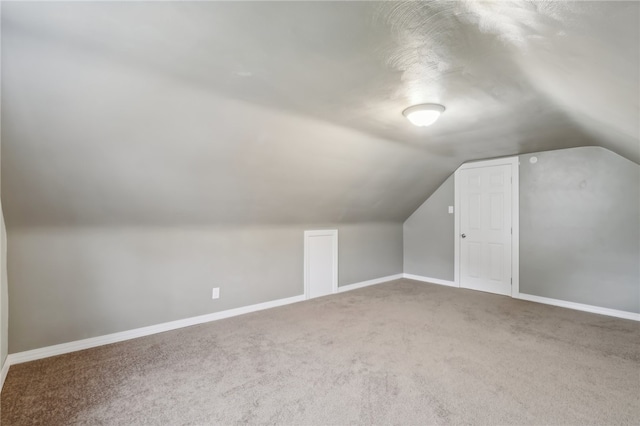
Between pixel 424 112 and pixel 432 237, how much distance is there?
350 cm

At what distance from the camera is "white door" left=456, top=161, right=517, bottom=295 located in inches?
184

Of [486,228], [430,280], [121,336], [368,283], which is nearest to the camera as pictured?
[121,336]

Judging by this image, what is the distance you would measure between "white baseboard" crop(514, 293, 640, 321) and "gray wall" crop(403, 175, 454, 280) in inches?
46.1

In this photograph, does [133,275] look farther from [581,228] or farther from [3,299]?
[581,228]

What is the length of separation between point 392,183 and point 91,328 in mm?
3909

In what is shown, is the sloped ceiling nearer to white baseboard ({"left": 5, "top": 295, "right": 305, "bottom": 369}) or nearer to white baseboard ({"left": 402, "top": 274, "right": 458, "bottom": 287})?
white baseboard ({"left": 5, "top": 295, "right": 305, "bottom": 369})

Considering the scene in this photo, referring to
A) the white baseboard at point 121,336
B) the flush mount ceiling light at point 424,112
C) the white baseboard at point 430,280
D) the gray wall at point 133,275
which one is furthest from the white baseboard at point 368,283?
the flush mount ceiling light at point 424,112

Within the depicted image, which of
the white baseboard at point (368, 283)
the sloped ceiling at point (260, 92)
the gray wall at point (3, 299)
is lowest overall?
the white baseboard at point (368, 283)

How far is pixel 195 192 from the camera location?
307cm

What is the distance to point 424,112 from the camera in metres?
2.53

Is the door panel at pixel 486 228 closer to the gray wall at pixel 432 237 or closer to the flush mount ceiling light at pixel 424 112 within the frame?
the gray wall at pixel 432 237

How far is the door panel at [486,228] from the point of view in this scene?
15.4ft

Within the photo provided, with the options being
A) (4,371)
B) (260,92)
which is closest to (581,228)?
(260,92)

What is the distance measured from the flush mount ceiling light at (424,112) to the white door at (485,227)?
9.01ft
